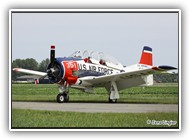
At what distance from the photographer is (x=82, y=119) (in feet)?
39.7

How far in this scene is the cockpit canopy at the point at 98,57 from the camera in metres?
14.0

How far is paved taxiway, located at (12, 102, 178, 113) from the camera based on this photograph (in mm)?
12860

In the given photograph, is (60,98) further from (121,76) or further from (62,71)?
(121,76)

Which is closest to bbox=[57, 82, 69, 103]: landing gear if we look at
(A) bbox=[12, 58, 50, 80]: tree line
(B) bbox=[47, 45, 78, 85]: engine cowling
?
(B) bbox=[47, 45, 78, 85]: engine cowling

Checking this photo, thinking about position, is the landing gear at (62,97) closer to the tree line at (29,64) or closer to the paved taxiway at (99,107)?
the paved taxiway at (99,107)

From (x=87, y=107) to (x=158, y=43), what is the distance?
2.37m

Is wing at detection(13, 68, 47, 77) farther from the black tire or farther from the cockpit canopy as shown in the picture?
the cockpit canopy

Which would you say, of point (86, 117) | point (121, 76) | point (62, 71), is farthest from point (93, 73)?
point (86, 117)

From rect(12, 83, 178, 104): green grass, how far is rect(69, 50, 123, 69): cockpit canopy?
79 cm

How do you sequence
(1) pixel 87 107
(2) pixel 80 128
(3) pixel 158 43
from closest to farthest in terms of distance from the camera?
(2) pixel 80 128 < (3) pixel 158 43 < (1) pixel 87 107

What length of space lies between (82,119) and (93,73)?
3.64 m
